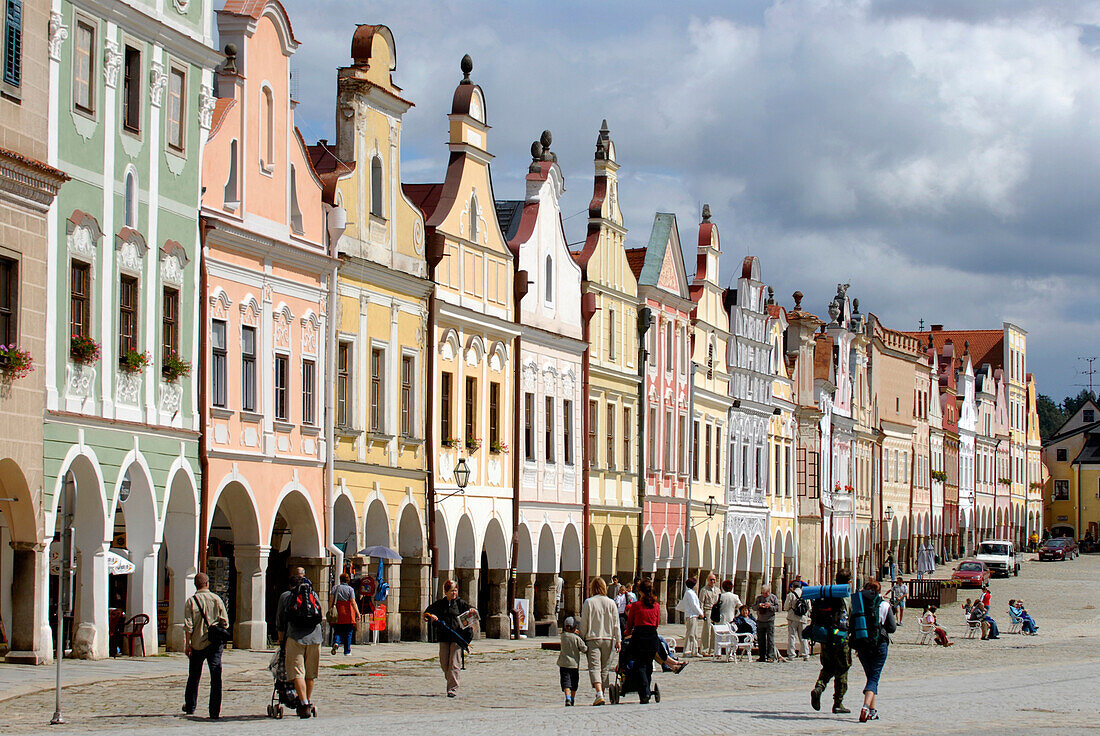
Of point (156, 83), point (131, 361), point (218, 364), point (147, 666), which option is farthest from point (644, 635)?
point (156, 83)

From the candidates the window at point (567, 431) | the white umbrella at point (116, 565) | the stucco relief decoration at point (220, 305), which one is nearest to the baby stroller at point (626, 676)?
the white umbrella at point (116, 565)

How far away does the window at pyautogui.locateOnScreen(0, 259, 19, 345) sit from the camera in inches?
1100

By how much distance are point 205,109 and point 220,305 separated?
357 centimetres

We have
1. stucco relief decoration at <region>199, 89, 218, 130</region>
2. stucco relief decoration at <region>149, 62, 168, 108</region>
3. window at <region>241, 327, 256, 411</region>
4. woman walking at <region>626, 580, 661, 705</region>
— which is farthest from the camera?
window at <region>241, 327, 256, 411</region>

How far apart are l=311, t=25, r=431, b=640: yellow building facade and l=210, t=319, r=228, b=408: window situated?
14.1 ft

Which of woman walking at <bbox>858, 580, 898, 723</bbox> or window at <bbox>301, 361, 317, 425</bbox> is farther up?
window at <bbox>301, 361, 317, 425</bbox>

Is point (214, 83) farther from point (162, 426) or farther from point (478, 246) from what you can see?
point (478, 246)

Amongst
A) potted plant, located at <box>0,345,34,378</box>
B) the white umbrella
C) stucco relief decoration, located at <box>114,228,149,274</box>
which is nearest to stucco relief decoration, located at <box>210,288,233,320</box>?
stucco relief decoration, located at <box>114,228,149,274</box>

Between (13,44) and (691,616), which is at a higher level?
(13,44)

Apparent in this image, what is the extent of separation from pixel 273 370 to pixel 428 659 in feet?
20.7

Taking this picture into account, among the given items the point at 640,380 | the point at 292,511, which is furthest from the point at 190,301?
the point at 640,380

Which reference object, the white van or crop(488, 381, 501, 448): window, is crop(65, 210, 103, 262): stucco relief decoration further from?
the white van

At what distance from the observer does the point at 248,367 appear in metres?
36.1

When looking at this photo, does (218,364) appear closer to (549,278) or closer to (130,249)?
(130,249)
